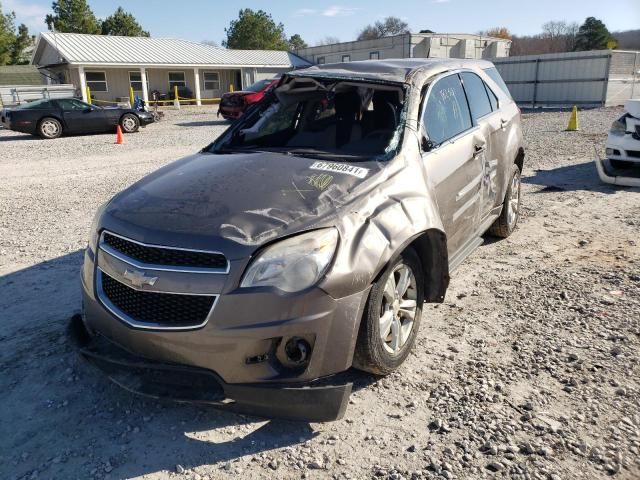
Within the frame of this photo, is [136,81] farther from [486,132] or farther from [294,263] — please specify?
[294,263]

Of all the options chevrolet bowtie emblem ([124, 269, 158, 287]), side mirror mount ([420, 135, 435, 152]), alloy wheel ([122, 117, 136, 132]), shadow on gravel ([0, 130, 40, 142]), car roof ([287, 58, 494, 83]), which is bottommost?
shadow on gravel ([0, 130, 40, 142])

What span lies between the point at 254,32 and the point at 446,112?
61.1 m

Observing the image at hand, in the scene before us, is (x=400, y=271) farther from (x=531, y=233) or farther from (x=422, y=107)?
(x=531, y=233)

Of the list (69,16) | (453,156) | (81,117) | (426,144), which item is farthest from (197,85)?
(426,144)

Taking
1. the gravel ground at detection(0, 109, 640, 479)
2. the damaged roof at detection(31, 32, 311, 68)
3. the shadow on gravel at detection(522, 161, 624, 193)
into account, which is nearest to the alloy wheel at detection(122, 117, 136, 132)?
the gravel ground at detection(0, 109, 640, 479)

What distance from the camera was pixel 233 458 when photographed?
2592mm

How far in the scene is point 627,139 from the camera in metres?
7.79

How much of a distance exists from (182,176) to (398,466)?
7.04 feet

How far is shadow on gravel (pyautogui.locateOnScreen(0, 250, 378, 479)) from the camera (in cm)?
256

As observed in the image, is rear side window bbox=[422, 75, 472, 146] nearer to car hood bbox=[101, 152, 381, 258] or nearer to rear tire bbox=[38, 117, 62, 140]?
car hood bbox=[101, 152, 381, 258]

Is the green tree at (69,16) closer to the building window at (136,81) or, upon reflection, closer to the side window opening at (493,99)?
the building window at (136,81)

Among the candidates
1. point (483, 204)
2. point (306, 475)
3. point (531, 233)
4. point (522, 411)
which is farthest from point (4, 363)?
point (531, 233)

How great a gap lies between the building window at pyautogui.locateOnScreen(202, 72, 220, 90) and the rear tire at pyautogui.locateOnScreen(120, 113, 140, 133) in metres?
20.9

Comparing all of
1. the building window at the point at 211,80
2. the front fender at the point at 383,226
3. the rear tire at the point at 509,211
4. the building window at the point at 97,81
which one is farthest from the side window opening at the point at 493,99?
the building window at the point at 211,80
